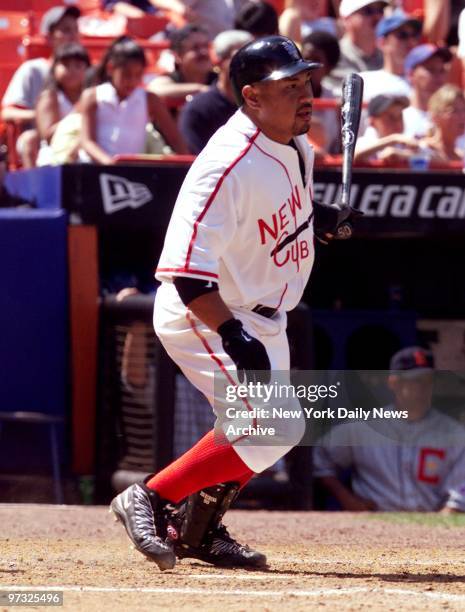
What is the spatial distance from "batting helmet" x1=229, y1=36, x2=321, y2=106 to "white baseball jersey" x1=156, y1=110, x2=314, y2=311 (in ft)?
0.43

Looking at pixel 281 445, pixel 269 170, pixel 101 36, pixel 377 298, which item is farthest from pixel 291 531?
pixel 101 36

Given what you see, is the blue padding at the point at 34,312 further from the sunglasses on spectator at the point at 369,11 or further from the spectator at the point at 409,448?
the sunglasses on spectator at the point at 369,11

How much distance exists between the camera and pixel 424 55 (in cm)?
833

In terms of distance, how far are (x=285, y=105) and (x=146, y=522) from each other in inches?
54.1

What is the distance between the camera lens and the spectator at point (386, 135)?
7.44 m

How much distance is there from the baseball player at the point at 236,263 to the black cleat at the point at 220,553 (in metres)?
0.10

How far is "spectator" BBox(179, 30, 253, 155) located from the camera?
729cm

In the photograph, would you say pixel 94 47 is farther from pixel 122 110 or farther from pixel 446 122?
pixel 446 122

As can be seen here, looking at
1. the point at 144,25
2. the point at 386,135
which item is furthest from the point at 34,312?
the point at 144,25

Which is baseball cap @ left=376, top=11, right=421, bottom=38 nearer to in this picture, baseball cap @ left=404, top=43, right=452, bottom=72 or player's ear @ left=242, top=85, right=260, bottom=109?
baseball cap @ left=404, top=43, right=452, bottom=72

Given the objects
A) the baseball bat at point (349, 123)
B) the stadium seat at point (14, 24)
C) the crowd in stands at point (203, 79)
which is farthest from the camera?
the stadium seat at point (14, 24)

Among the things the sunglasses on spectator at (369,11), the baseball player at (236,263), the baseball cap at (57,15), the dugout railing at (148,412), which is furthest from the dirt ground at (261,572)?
the sunglasses on spectator at (369,11)

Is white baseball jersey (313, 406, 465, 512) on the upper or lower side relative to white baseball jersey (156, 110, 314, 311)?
lower

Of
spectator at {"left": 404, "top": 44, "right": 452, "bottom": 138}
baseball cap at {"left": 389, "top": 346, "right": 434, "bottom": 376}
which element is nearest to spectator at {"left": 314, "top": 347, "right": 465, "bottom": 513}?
baseball cap at {"left": 389, "top": 346, "right": 434, "bottom": 376}
